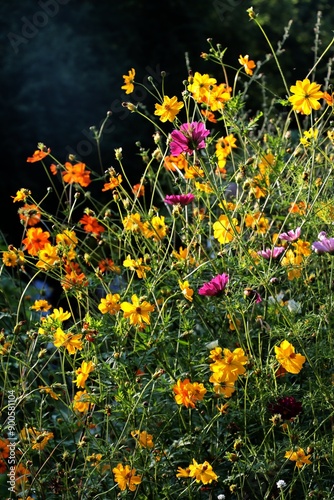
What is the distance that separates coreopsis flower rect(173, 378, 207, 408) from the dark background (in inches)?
144

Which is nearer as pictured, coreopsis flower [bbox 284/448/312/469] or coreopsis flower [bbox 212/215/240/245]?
coreopsis flower [bbox 284/448/312/469]

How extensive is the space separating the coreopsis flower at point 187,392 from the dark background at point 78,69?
3659mm

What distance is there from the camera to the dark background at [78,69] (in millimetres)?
5883

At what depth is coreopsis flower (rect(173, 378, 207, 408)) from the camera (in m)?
1.95

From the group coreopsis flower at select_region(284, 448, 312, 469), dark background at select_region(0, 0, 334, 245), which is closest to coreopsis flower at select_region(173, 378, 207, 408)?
coreopsis flower at select_region(284, 448, 312, 469)

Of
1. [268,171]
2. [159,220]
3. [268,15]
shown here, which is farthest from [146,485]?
[268,15]

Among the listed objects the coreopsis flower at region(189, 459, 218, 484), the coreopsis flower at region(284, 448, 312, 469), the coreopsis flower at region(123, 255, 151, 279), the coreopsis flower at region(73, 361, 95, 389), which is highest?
the coreopsis flower at region(123, 255, 151, 279)

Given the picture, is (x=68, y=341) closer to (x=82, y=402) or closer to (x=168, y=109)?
(x=82, y=402)

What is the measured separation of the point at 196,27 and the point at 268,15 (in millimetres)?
1649

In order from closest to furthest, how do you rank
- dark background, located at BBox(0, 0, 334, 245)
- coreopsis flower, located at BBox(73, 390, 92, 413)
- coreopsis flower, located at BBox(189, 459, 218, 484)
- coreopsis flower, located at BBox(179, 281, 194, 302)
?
coreopsis flower, located at BBox(189, 459, 218, 484) → coreopsis flower, located at BBox(179, 281, 194, 302) → coreopsis flower, located at BBox(73, 390, 92, 413) → dark background, located at BBox(0, 0, 334, 245)

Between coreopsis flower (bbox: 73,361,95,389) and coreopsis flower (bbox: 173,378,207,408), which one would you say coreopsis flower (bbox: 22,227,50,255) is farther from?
coreopsis flower (bbox: 173,378,207,408)

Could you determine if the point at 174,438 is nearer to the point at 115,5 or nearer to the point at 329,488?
the point at 329,488

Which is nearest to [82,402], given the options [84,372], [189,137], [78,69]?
[84,372]

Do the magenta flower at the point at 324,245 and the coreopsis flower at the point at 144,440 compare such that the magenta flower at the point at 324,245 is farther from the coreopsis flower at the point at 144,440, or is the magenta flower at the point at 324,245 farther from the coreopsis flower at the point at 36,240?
the coreopsis flower at the point at 36,240
